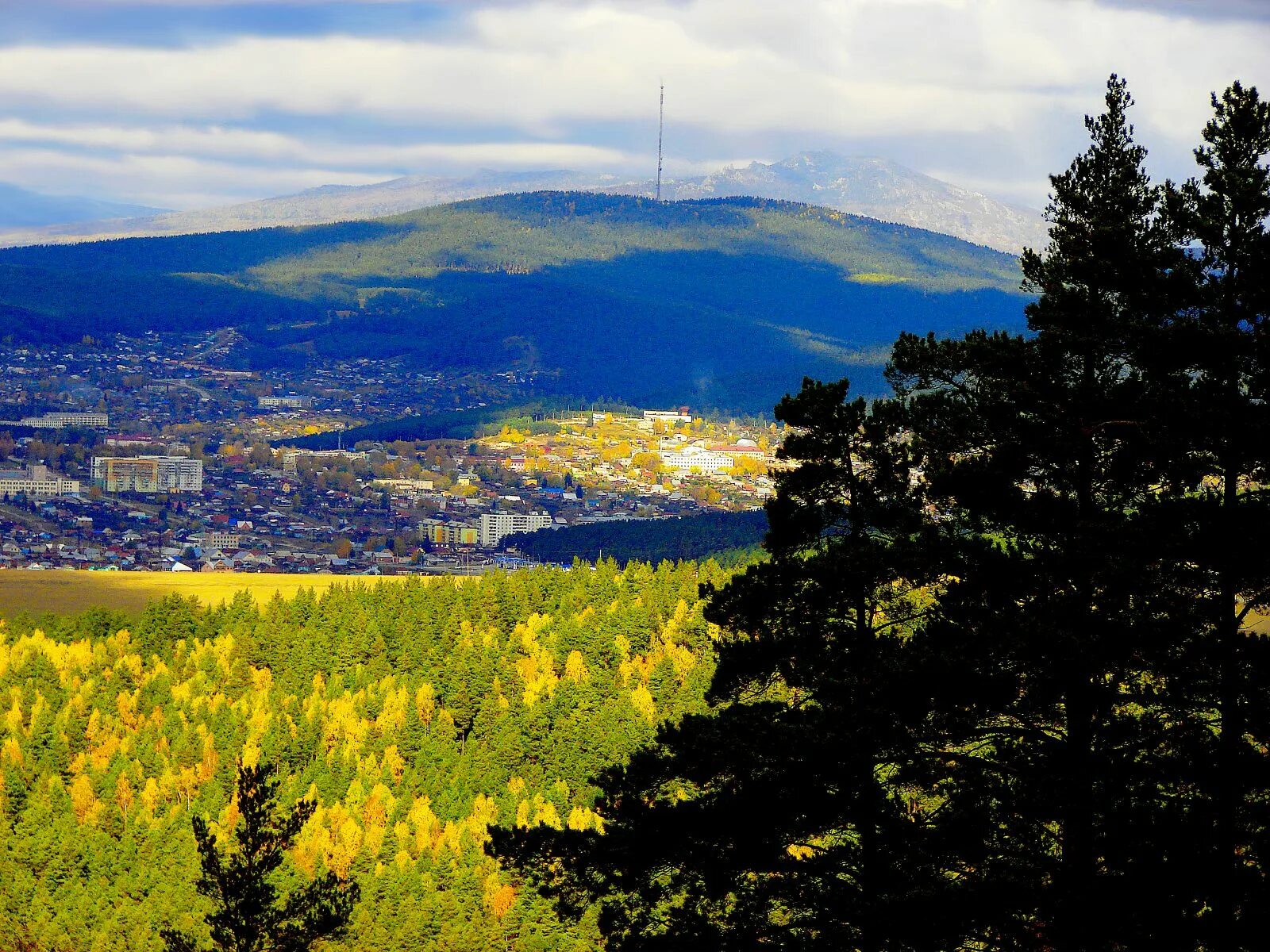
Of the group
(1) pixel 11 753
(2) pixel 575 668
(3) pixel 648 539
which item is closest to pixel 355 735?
(1) pixel 11 753

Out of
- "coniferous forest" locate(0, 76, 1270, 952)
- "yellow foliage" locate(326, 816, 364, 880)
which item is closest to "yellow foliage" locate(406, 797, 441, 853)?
"yellow foliage" locate(326, 816, 364, 880)

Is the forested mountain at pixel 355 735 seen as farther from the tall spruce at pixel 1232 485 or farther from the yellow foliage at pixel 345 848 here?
the tall spruce at pixel 1232 485

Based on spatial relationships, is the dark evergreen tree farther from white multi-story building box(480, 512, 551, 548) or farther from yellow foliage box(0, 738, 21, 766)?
white multi-story building box(480, 512, 551, 548)

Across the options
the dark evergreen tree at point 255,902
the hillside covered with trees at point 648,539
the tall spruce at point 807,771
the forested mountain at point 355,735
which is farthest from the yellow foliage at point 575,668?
the hillside covered with trees at point 648,539

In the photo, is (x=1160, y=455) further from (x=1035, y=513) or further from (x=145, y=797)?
(x=145, y=797)

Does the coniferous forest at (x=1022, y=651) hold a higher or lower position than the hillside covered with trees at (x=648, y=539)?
higher

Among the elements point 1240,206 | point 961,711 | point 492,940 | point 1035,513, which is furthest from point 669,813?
point 492,940
